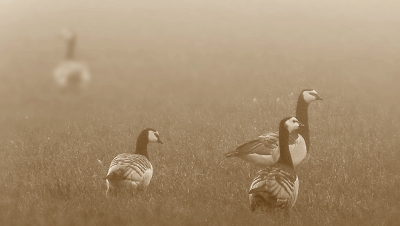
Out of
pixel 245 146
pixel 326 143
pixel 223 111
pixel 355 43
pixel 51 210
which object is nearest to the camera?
pixel 51 210

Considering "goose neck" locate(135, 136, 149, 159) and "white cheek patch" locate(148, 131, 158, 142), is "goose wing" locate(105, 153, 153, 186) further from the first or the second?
"white cheek patch" locate(148, 131, 158, 142)

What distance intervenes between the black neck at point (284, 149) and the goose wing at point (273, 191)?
888mm

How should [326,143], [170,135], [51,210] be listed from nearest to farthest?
1. [51,210]
2. [326,143]
3. [170,135]

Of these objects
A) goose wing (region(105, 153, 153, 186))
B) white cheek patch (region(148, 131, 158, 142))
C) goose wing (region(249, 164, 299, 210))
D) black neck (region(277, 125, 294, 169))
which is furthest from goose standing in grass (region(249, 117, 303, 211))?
white cheek patch (region(148, 131, 158, 142))

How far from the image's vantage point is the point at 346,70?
55.0 ft

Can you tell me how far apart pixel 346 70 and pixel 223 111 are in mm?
5895

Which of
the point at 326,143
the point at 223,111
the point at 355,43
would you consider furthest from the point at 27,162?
the point at 355,43

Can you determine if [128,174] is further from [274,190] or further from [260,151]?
[260,151]

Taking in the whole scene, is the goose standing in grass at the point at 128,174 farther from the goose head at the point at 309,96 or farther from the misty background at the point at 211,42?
the goose head at the point at 309,96

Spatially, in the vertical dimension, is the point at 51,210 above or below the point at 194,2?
below

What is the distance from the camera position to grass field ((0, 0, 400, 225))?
24.6 feet

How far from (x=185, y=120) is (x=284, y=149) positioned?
4879 mm

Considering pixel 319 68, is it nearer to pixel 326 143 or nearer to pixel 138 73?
pixel 326 143

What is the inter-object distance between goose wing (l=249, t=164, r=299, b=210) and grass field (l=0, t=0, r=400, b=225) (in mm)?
185
